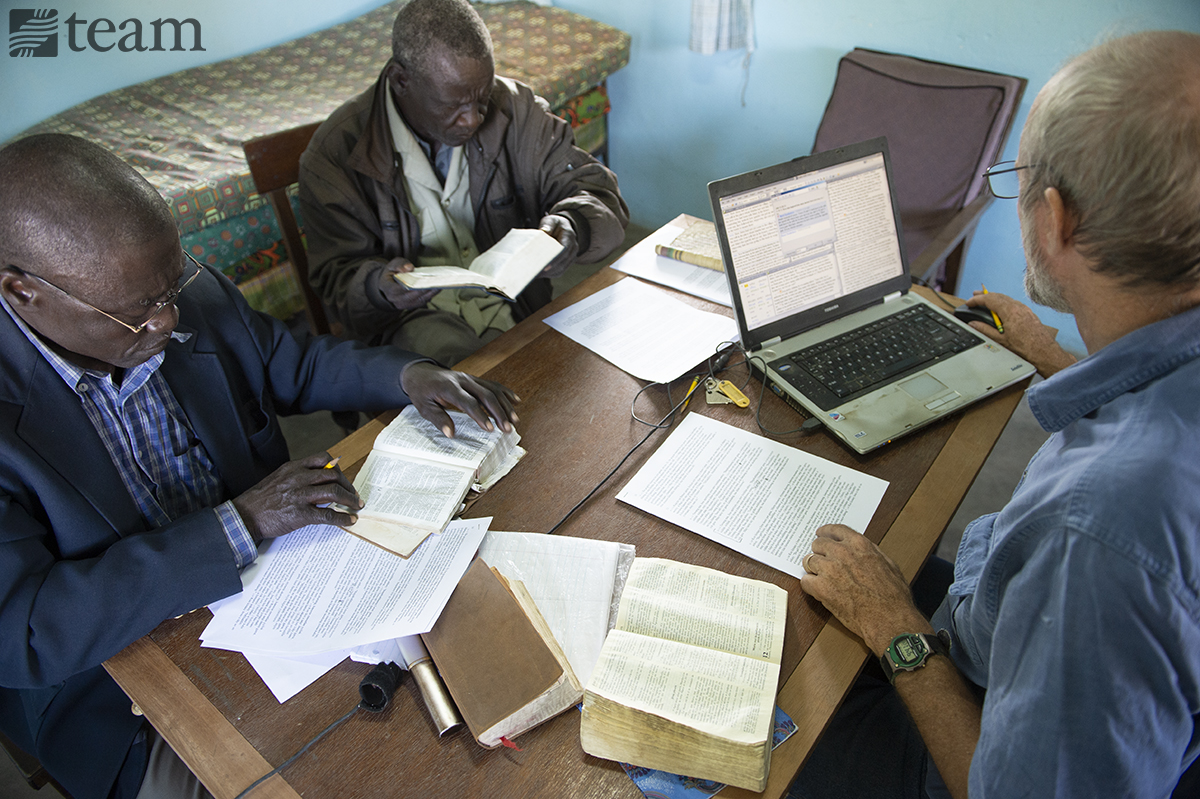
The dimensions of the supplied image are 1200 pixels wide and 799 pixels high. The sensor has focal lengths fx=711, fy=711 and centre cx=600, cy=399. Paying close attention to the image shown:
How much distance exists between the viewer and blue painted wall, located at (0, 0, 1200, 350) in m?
2.35

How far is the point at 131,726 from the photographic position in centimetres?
107

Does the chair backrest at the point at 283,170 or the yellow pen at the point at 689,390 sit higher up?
the chair backrest at the point at 283,170

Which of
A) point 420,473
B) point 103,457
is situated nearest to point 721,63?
point 420,473

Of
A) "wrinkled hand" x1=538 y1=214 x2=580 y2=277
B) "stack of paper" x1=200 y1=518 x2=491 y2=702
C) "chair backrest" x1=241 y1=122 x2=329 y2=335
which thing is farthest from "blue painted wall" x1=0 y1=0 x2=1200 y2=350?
"stack of paper" x1=200 y1=518 x2=491 y2=702

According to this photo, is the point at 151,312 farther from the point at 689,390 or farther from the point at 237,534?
the point at 689,390

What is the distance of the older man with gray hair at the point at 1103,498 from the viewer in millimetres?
635

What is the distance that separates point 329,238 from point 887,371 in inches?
51.7

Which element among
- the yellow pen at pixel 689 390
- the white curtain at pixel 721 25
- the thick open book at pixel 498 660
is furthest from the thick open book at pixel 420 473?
the white curtain at pixel 721 25

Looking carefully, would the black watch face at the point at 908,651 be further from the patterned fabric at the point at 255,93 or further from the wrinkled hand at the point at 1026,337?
the patterned fabric at the point at 255,93

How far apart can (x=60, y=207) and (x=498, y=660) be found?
0.80 metres

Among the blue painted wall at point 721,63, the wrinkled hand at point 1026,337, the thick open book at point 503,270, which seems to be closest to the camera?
the wrinkled hand at point 1026,337

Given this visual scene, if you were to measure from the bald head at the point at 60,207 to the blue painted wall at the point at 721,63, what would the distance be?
2.48 m

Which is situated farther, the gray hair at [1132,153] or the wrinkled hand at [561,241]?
the wrinkled hand at [561,241]

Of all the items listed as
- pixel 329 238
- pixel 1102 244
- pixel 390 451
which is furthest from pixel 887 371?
pixel 329 238
